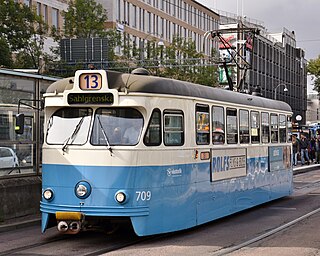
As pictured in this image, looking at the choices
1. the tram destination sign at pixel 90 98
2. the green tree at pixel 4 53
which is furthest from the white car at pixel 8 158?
the green tree at pixel 4 53

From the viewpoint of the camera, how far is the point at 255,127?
15.0 metres

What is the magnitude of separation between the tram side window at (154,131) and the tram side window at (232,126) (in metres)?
2.89

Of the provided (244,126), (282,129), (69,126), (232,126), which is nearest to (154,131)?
(69,126)

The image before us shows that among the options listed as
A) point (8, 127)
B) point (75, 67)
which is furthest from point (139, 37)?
point (8, 127)

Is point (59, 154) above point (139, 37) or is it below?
below

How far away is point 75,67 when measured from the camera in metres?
30.3

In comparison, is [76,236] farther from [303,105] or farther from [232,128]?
[303,105]

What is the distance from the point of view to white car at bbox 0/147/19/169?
1320 cm

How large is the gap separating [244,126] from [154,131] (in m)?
4.05

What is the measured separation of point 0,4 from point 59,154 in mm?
19350

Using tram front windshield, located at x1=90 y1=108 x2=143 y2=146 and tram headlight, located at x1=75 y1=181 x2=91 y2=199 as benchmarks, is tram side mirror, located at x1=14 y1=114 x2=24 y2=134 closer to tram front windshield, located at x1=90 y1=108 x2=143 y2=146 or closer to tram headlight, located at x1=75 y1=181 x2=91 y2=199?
tram front windshield, located at x1=90 y1=108 x2=143 y2=146

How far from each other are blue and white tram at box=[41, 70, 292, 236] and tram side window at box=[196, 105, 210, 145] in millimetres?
19

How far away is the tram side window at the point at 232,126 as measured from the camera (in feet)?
43.5

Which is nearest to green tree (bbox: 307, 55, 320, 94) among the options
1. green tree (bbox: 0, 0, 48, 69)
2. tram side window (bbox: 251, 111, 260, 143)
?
green tree (bbox: 0, 0, 48, 69)
